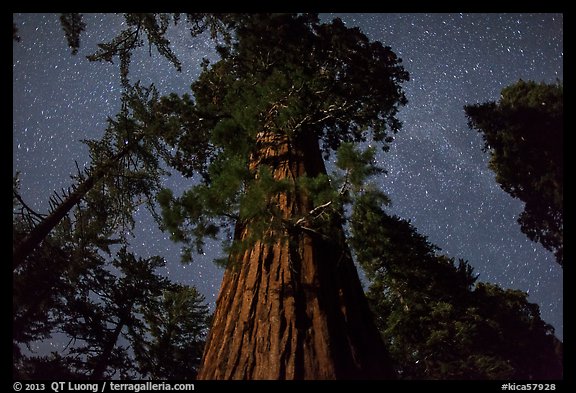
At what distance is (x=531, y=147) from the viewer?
10.8 m

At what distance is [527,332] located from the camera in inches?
470

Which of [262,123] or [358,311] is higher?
[262,123]

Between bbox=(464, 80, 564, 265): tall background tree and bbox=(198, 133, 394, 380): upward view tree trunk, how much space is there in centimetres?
1037

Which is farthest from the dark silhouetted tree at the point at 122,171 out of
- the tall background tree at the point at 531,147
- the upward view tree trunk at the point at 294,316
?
the tall background tree at the point at 531,147

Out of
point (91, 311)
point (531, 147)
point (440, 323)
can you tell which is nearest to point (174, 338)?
point (91, 311)

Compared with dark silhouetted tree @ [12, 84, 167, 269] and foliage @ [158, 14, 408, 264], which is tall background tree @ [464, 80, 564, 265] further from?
dark silhouetted tree @ [12, 84, 167, 269]

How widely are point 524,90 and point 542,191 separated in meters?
3.62

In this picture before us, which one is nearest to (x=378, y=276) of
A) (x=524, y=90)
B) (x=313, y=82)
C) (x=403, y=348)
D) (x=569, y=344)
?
(x=403, y=348)

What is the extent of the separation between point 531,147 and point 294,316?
11753 millimetres

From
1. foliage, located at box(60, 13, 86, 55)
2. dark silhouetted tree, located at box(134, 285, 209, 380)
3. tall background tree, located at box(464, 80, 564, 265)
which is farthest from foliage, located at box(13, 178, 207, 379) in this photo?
tall background tree, located at box(464, 80, 564, 265)
